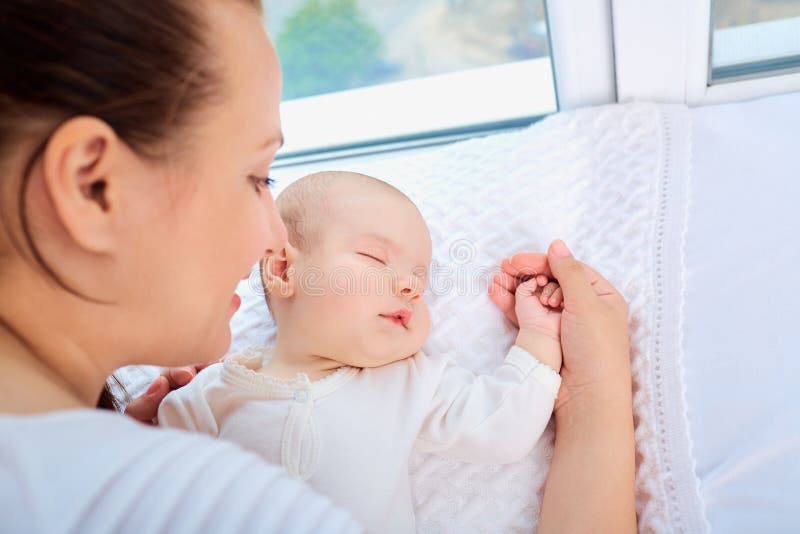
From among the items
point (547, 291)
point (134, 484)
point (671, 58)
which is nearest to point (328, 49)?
point (671, 58)

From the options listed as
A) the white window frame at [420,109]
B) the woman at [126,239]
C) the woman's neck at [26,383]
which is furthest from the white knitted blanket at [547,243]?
the woman's neck at [26,383]

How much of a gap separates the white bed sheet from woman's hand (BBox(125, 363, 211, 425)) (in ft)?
2.52

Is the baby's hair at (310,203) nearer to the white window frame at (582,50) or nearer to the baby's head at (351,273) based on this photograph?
the baby's head at (351,273)

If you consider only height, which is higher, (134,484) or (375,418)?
(134,484)

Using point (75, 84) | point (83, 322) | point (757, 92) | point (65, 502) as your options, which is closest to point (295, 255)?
point (83, 322)

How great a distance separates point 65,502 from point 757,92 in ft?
4.60

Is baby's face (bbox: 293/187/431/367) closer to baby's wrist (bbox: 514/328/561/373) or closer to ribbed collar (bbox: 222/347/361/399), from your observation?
ribbed collar (bbox: 222/347/361/399)

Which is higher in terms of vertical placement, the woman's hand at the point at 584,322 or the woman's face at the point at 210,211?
the woman's face at the point at 210,211

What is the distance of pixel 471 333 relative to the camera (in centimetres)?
113

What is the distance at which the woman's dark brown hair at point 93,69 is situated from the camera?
0.55m

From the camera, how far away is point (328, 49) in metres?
2.04

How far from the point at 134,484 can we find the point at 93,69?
33 centimetres

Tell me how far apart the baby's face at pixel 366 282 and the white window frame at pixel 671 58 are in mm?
584

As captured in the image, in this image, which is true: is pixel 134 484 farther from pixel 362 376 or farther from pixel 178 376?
pixel 178 376
